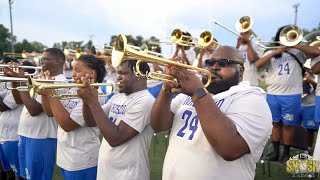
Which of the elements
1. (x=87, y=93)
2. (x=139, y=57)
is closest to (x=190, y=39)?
(x=87, y=93)

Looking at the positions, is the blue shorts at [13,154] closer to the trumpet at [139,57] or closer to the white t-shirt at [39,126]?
the white t-shirt at [39,126]

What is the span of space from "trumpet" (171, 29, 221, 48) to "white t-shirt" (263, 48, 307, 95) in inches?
58.2

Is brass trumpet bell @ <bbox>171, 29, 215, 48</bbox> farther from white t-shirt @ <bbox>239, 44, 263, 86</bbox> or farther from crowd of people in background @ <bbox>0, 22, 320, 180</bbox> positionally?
crowd of people in background @ <bbox>0, 22, 320, 180</bbox>

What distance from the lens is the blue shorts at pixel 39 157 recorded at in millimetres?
4086

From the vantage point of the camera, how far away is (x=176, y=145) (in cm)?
236

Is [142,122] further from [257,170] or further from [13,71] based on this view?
[257,170]

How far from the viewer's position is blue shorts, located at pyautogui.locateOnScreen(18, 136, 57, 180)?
4086mm

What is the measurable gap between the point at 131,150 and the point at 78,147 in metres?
0.75

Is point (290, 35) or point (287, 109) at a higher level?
point (290, 35)

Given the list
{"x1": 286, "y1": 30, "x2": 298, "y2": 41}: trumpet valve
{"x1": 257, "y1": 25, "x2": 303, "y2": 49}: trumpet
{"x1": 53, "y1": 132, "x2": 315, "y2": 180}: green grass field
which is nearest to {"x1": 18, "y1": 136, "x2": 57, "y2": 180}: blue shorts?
{"x1": 53, "y1": 132, "x2": 315, "y2": 180}: green grass field

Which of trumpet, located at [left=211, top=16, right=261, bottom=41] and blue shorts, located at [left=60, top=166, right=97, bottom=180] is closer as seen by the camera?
blue shorts, located at [left=60, top=166, right=97, bottom=180]

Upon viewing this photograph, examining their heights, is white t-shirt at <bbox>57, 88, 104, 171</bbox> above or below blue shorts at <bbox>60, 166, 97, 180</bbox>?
above

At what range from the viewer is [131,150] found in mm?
2887

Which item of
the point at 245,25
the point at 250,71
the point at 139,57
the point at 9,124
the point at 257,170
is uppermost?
the point at 245,25
